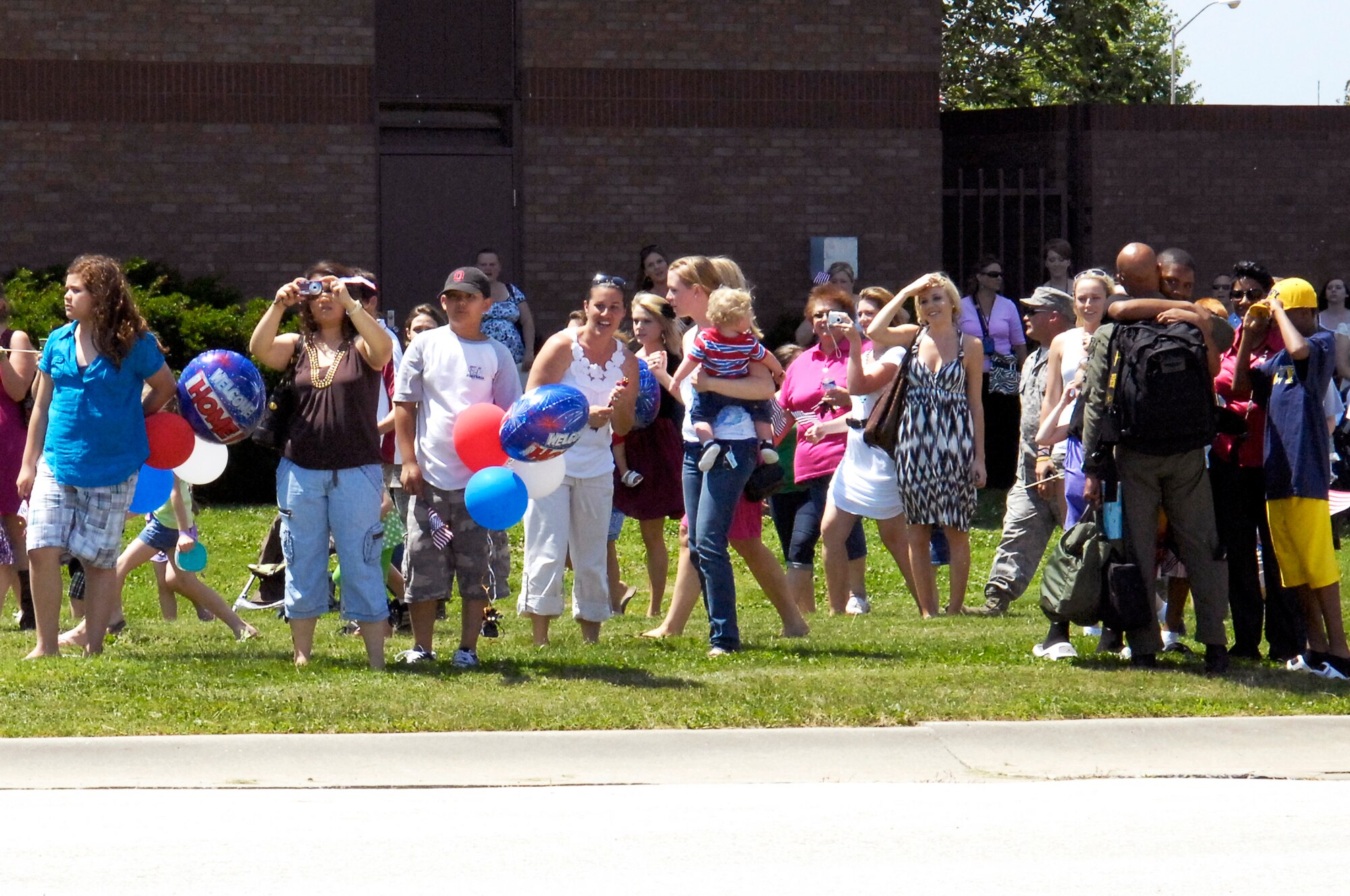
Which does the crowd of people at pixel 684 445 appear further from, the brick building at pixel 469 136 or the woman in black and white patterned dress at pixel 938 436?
the brick building at pixel 469 136

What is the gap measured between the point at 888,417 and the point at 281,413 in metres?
3.43

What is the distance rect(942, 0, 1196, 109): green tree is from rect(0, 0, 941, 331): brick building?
13659mm

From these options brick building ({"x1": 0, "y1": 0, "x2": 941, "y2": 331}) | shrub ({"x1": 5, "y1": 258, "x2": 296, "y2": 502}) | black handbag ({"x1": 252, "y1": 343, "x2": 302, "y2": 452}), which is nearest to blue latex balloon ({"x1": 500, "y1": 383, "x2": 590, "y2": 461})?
black handbag ({"x1": 252, "y1": 343, "x2": 302, "y2": 452})

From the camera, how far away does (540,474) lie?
26.9 feet

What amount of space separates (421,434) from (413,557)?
0.56 meters

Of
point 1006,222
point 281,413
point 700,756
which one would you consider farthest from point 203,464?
point 1006,222

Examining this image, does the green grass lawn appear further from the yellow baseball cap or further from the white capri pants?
the yellow baseball cap

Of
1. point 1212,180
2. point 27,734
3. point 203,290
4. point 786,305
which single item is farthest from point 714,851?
point 1212,180

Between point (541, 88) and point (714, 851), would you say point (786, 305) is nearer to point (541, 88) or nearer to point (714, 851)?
point (541, 88)

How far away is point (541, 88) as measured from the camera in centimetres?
1681

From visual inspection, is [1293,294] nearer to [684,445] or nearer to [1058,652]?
[1058,652]

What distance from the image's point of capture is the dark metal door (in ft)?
55.6

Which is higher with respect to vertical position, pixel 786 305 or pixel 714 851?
pixel 786 305

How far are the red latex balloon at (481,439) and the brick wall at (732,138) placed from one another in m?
9.06
